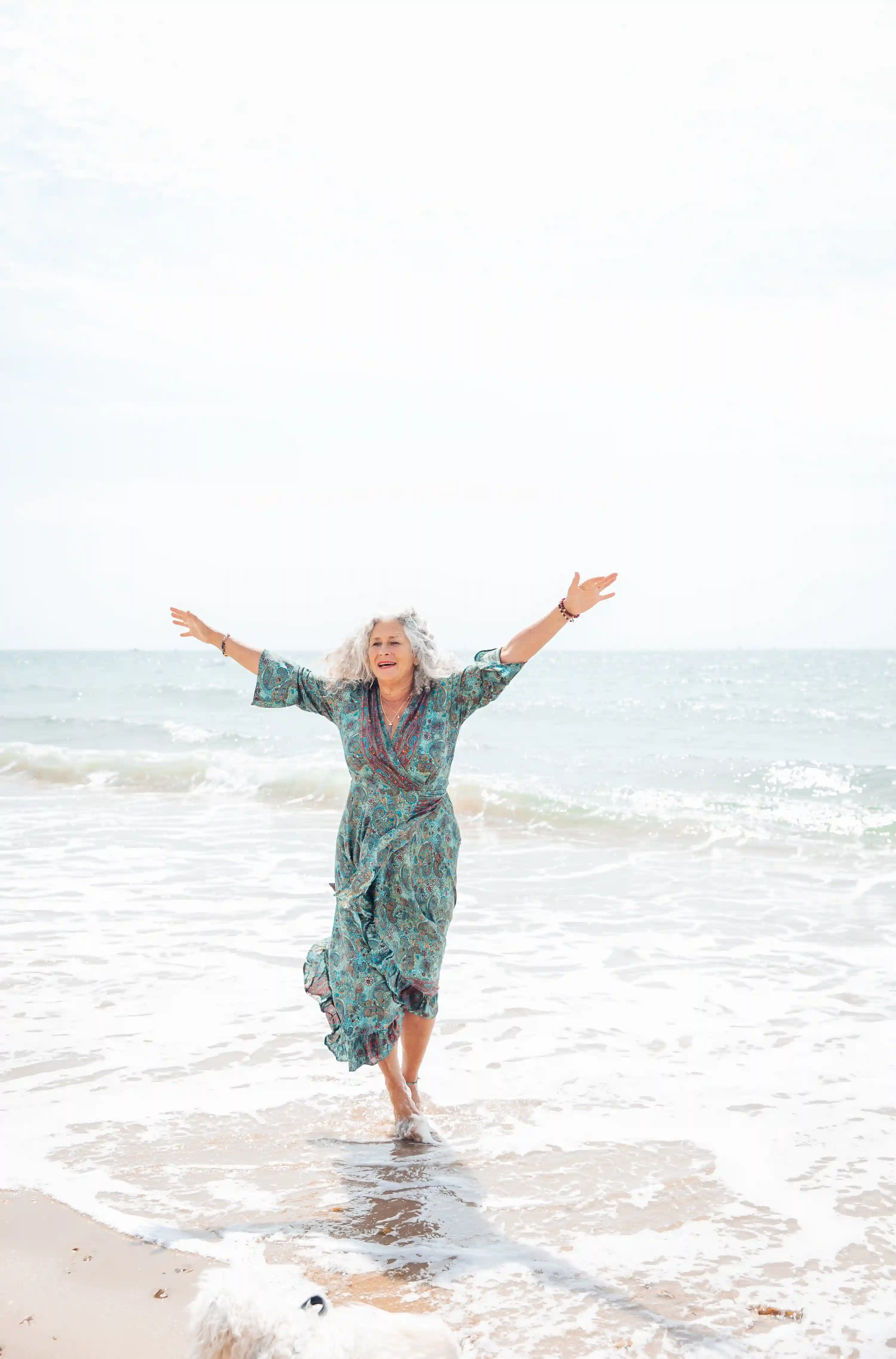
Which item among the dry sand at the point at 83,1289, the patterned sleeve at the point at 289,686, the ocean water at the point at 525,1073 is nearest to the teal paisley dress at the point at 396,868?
the patterned sleeve at the point at 289,686

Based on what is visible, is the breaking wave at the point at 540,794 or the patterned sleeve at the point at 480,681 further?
the breaking wave at the point at 540,794

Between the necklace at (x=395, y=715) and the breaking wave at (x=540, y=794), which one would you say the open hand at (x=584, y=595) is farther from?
the breaking wave at (x=540, y=794)

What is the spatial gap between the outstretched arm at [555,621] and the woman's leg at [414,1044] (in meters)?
1.28

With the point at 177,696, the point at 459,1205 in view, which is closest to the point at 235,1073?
the point at 459,1205

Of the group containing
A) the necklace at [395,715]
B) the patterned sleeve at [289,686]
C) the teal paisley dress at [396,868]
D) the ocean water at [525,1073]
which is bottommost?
the ocean water at [525,1073]

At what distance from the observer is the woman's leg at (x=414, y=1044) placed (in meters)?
3.81

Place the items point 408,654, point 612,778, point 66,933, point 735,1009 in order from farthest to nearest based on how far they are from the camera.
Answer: point 612,778, point 66,933, point 735,1009, point 408,654

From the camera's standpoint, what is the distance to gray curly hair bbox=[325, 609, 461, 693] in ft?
12.3

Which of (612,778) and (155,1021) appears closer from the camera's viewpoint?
(155,1021)

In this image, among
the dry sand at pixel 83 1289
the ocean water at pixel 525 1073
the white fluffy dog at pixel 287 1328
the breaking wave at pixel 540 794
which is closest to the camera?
the white fluffy dog at pixel 287 1328

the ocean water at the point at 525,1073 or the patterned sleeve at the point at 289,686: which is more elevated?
the patterned sleeve at the point at 289,686

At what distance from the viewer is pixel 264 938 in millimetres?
6414

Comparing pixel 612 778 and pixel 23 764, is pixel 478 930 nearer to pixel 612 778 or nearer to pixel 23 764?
pixel 612 778

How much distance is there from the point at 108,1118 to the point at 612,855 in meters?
6.09
